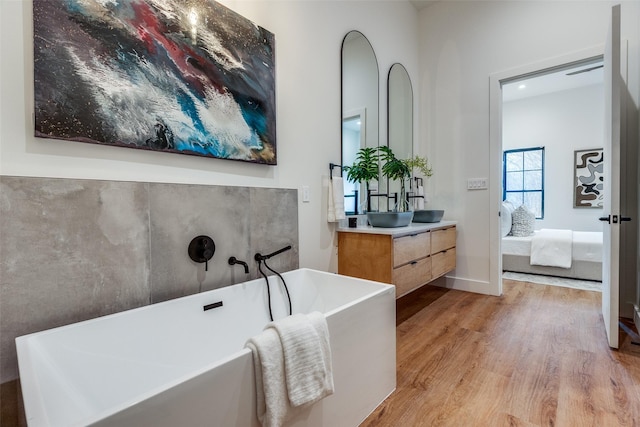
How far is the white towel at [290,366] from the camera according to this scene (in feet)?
2.91

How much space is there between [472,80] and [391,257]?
230 cm

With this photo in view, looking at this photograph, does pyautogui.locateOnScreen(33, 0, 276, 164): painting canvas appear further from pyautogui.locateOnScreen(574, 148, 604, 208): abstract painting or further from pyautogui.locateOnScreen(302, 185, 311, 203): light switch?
pyautogui.locateOnScreen(574, 148, 604, 208): abstract painting

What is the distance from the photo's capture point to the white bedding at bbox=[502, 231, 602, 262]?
3428 millimetres

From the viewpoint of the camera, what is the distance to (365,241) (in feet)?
7.25

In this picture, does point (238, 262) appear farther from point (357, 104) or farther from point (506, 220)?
point (506, 220)

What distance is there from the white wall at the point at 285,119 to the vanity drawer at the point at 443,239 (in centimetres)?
97

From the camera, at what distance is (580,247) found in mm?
3514

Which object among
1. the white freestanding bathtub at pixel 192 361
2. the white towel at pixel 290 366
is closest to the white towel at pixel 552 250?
the white freestanding bathtub at pixel 192 361

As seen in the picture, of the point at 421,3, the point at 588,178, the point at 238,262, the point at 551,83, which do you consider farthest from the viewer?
the point at 588,178

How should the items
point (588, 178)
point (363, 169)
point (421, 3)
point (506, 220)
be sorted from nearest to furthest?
point (363, 169), point (421, 3), point (506, 220), point (588, 178)

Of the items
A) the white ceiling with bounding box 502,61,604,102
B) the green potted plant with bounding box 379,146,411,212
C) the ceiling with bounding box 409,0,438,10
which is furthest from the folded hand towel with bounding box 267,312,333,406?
the white ceiling with bounding box 502,61,604,102

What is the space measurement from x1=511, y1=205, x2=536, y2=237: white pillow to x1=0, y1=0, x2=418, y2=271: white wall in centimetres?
280

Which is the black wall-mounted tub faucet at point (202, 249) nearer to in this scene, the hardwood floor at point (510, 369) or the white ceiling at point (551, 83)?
the hardwood floor at point (510, 369)

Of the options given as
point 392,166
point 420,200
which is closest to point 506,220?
point 420,200
